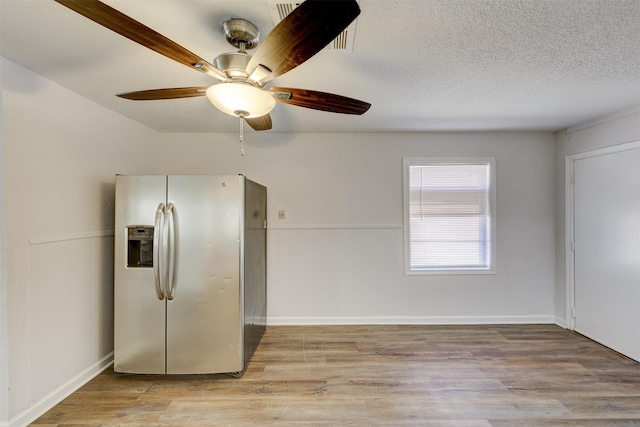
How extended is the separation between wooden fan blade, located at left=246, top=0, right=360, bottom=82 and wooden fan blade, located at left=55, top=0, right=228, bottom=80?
250mm

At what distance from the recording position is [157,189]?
2268mm

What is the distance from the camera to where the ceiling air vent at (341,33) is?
3.90ft

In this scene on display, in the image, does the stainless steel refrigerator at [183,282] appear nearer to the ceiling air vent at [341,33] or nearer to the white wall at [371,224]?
the white wall at [371,224]

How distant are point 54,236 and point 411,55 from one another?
2.54 meters

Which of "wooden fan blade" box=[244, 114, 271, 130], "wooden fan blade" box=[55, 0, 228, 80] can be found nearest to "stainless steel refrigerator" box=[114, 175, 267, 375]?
"wooden fan blade" box=[244, 114, 271, 130]

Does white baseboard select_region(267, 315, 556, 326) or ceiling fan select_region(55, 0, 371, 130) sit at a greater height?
ceiling fan select_region(55, 0, 371, 130)

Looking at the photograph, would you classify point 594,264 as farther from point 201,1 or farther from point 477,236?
point 201,1

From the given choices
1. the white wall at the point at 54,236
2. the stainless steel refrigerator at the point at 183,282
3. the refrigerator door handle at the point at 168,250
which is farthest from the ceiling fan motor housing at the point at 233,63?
the white wall at the point at 54,236

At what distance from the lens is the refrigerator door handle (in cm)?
219

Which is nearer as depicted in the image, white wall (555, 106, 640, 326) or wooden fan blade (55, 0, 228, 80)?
wooden fan blade (55, 0, 228, 80)

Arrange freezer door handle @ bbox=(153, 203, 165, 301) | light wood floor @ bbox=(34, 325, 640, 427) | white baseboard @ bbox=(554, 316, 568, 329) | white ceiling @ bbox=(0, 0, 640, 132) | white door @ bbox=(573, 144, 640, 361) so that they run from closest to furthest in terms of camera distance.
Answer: white ceiling @ bbox=(0, 0, 640, 132) < light wood floor @ bbox=(34, 325, 640, 427) < freezer door handle @ bbox=(153, 203, 165, 301) < white door @ bbox=(573, 144, 640, 361) < white baseboard @ bbox=(554, 316, 568, 329)

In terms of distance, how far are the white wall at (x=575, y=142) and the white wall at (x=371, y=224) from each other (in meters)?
0.08

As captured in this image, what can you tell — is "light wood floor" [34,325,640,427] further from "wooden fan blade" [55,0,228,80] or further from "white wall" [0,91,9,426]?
"wooden fan blade" [55,0,228,80]

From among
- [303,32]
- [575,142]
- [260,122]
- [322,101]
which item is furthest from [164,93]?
[575,142]
